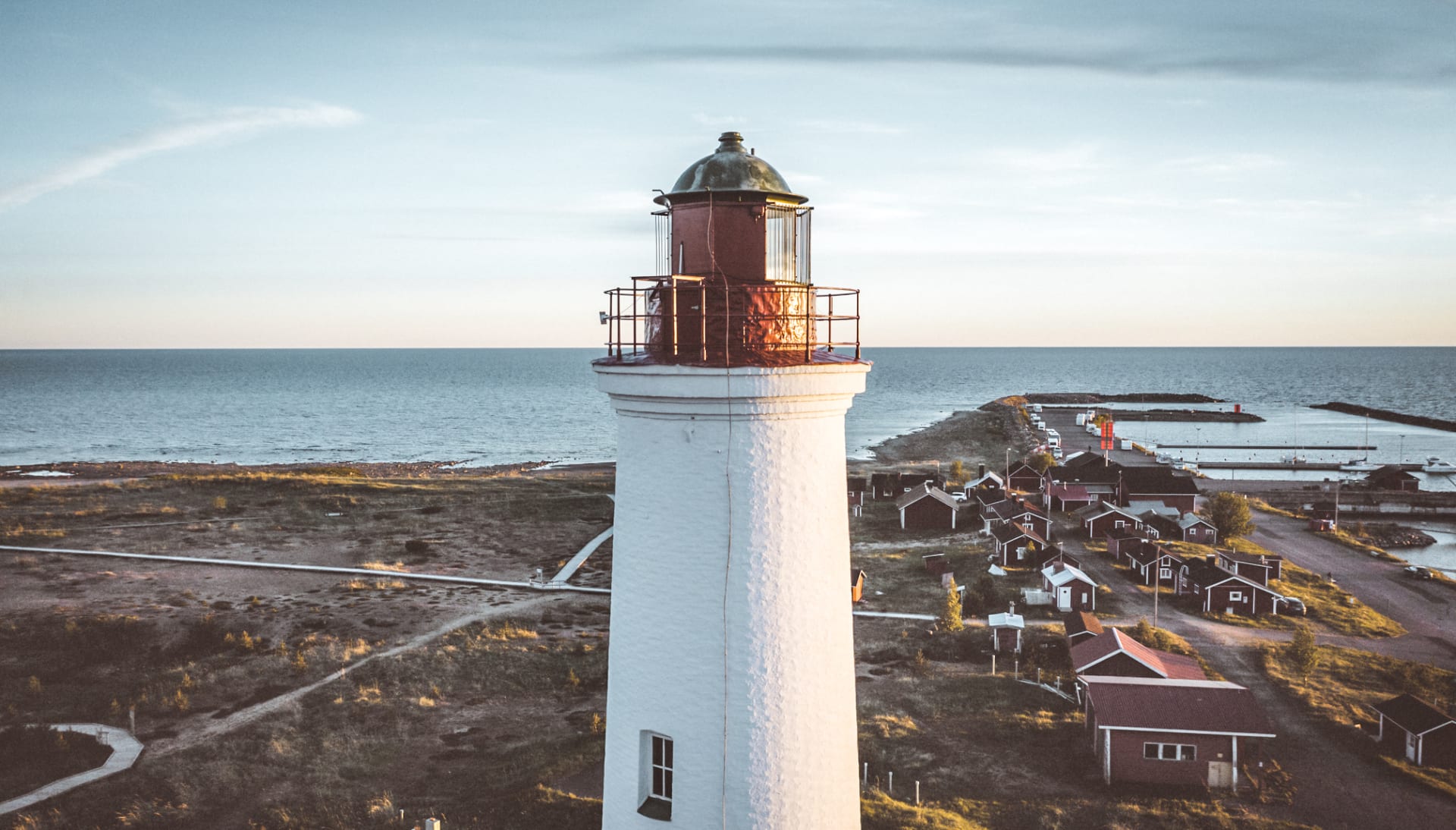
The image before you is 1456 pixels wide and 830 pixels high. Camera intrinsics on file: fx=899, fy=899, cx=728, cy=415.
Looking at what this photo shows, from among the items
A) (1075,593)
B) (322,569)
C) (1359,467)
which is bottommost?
(1359,467)

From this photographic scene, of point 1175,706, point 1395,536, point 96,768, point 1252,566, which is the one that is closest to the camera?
point 96,768

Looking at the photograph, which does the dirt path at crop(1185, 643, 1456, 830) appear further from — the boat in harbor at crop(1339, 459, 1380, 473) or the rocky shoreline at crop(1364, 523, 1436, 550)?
the boat in harbor at crop(1339, 459, 1380, 473)

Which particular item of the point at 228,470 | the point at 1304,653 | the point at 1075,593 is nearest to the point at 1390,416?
the point at 1075,593

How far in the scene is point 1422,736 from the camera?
20.7 metres

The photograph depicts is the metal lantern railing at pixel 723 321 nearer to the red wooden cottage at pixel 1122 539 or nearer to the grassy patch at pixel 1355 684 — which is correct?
the grassy patch at pixel 1355 684

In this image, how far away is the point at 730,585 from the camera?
6828 millimetres

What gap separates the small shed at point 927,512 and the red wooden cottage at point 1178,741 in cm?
2547

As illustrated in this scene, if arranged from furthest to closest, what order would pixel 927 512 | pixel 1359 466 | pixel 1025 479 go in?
pixel 1359 466
pixel 1025 479
pixel 927 512

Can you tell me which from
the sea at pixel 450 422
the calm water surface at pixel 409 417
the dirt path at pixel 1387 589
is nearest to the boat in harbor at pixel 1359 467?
the sea at pixel 450 422

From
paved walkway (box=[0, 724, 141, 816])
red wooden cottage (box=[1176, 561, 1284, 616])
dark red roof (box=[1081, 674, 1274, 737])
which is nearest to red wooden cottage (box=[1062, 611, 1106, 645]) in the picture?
dark red roof (box=[1081, 674, 1274, 737])

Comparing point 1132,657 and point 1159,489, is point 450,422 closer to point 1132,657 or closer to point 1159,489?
point 1159,489

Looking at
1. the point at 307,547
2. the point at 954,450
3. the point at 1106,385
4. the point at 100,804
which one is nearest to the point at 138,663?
the point at 100,804

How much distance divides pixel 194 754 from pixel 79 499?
125 ft

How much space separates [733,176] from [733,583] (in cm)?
313
